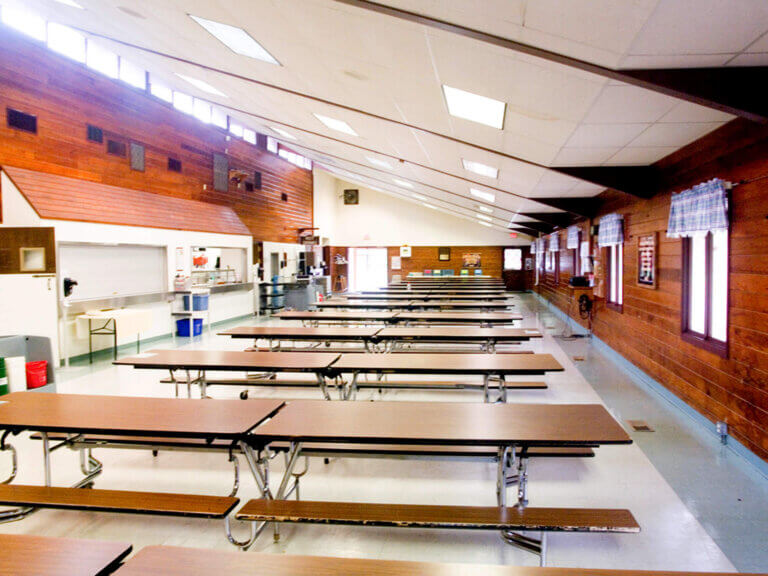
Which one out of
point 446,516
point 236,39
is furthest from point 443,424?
point 236,39

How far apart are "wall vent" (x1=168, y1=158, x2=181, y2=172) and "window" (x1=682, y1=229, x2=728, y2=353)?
9049mm

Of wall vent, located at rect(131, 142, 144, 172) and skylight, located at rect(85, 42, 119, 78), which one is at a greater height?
skylight, located at rect(85, 42, 119, 78)

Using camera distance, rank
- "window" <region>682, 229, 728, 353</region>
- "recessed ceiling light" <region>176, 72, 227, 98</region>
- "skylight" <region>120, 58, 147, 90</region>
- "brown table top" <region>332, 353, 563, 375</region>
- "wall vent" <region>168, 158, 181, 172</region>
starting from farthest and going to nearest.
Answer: "wall vent" <region>168, 158, 181, 172</region>
"skylight" <region>120, 58, 147, 90</region>
"recessed ceiling light" <region>176, 72, 227, 98</region>
"window" <region>682, 229, 728, 353</region>
"brown table top" <region>332, 353, 563, 375</region>

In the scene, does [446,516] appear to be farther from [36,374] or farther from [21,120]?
[21,120]

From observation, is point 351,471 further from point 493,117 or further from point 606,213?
point 606,213

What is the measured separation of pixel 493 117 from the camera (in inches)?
167

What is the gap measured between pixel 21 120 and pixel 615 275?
352 inches

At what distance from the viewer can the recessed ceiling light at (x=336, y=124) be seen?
6604 millimetres

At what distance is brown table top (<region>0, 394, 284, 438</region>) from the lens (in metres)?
2.31

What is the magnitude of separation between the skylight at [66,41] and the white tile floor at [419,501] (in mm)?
6200

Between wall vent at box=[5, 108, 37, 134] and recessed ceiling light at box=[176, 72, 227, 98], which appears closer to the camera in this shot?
wall vent at box=[5, 108, 37, 134]

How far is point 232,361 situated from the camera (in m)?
3.90

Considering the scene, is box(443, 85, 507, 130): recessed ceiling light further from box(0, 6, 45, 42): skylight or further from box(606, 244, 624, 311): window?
box(0, 6, 45, 42): skylight

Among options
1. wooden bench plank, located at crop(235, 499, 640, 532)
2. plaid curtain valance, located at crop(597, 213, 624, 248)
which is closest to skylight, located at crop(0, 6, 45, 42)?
wooden bench plank, located at crop(235, 499, 640, 532)
